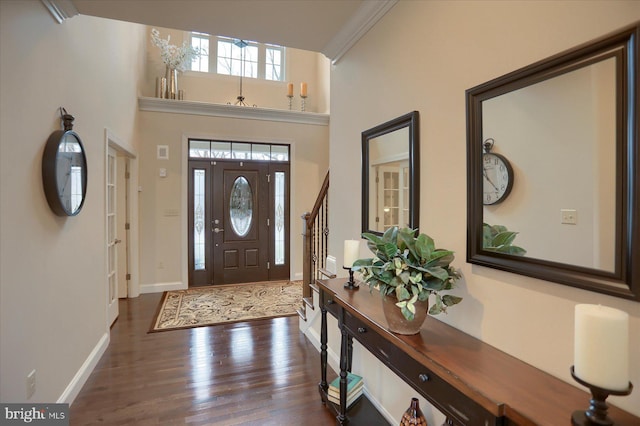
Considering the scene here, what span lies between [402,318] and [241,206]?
4.57 meters

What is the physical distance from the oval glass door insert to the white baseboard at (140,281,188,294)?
1233 millimetres

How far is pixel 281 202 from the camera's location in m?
5.82

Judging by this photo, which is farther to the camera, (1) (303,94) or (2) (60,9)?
(1) (303,94)

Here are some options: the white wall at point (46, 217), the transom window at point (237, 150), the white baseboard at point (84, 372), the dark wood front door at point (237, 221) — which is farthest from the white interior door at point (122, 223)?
the white baseboard at point (84, 372)

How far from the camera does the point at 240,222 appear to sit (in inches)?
221

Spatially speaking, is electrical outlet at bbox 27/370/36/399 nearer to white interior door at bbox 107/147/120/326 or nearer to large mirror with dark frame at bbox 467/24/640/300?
white interior door at bbox 107/147/120/326

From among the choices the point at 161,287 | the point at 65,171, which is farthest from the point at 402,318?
the point at 161,287

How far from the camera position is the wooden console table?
0.91m

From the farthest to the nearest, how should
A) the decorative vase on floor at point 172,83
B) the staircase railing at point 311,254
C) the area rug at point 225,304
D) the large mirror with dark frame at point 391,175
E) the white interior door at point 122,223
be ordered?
the decorative vase on floor at point 172,83 → the white interior door at point 122,223 → the area rug at point 225,304 → the staircase railing at point 311,254 → the large mirror with dark frame at point 391,175

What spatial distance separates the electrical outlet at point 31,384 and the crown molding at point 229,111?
412cm

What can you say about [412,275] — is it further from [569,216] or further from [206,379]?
[206,379]

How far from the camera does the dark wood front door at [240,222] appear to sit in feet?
18.0

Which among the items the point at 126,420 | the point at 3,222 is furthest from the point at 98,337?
the point at 3,222
